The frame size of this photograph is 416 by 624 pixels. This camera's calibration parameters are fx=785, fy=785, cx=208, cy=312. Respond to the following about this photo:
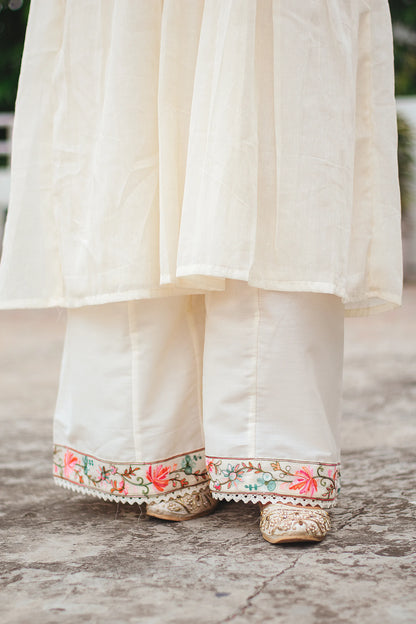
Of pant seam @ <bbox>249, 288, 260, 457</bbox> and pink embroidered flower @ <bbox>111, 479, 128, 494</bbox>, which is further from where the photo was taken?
pink embroidered flower @ <bbox>111, 479, 128, 494</bbox>

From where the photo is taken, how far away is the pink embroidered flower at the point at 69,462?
1.39 metres

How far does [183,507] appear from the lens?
134 centimetres

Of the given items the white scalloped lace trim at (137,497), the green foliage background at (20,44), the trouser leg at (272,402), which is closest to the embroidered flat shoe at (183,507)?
the white scalloped lace trim at (137,497)

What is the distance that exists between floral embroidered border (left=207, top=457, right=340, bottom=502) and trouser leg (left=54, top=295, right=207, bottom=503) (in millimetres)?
132

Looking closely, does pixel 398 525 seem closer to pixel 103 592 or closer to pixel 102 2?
pixel 103 592

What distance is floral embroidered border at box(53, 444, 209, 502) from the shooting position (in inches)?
51.8

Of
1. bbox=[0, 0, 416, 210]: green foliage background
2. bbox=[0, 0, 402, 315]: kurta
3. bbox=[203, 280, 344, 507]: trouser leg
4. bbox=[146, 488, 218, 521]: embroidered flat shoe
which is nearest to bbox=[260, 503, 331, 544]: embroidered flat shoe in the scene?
bbox=[203, 280, 344, 507]: trouser leg

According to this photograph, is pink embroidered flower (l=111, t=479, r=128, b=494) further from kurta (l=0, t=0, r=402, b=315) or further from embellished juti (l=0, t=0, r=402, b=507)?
kurta (l=0, t=0, r=402, b=315)

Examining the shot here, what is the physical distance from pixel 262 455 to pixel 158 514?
23 cm

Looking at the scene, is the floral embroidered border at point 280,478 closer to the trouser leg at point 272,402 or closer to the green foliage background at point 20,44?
the trouser leg at point 272,402

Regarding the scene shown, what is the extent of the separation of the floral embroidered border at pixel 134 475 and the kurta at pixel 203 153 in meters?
0.29

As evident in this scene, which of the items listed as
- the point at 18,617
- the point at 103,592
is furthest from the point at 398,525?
the point at 18,617

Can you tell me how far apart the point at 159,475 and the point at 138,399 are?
0.13 metres

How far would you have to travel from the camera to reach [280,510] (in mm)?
1208
